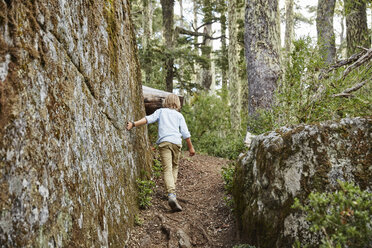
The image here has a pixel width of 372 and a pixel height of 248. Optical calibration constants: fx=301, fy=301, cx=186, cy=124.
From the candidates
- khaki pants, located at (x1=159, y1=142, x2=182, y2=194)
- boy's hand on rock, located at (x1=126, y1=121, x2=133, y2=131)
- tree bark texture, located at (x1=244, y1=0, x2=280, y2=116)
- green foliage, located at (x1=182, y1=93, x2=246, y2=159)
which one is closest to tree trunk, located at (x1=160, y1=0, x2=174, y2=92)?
green foliage, located at (x1=182, y1=93, x2=246, y2=159)

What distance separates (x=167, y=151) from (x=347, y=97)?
122 inches

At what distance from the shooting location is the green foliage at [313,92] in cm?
430

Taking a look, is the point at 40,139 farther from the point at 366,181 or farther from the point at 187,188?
the point at 187,188

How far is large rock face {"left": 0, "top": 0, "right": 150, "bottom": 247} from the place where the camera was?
1.92 meters

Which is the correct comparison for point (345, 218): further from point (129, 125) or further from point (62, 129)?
point (129, 125)

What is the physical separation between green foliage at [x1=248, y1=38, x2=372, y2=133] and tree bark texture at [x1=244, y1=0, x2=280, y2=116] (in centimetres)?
247

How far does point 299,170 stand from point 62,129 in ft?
7.50

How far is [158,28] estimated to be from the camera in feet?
88.7

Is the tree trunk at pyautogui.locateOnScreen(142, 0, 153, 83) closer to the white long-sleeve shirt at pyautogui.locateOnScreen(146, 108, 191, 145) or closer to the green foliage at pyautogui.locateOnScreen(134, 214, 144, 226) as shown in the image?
the white long-sleeve shirt at pyautogui.locateOnScreen(146, 108, 191, 145)

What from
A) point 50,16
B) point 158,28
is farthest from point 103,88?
point 158,28

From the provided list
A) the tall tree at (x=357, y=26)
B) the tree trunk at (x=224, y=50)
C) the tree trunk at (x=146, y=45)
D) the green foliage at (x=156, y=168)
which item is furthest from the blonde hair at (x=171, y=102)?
the tree trunk at (x=224, y=50)

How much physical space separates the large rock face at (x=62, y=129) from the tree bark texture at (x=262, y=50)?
379cm

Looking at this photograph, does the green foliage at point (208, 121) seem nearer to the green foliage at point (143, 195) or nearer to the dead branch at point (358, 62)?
the green foliage at point (143, 195)

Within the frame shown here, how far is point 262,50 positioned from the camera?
7.20 meters
